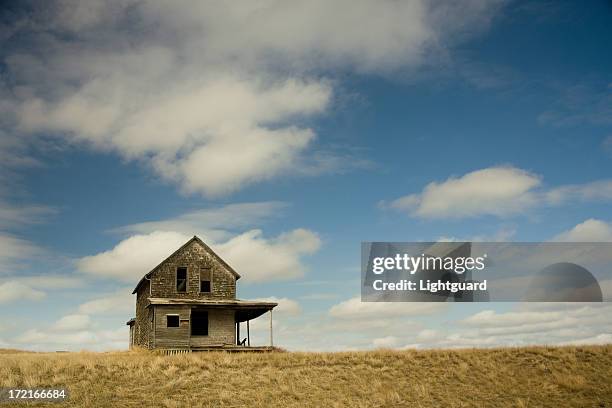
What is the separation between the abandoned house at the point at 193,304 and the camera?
127ft

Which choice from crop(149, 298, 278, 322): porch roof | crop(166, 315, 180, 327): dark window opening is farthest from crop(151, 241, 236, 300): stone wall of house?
crop(166, 315, 180, 327): dark window opening

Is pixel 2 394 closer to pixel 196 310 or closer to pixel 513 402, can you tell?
pixel 196 310

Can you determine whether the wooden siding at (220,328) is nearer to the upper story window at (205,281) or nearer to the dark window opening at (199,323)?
the dark window opening at (199,323)

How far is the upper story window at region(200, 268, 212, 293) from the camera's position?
134ft

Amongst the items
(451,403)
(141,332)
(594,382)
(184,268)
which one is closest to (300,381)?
(451,403)

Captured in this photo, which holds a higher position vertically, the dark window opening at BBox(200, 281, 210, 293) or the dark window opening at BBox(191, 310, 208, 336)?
the dark window opening at BBox(200, 281, 210, 293)

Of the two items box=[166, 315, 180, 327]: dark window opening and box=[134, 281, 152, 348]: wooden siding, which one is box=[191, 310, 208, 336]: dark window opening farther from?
box=[134, 281, 152, 348]: wooden siding

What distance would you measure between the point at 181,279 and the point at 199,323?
339 centimetres

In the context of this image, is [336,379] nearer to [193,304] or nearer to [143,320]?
[193,304]

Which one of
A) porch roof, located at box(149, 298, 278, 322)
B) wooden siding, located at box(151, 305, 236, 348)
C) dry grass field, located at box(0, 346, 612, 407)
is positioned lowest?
dry grass field, located at box(0, 346, 612, 407)

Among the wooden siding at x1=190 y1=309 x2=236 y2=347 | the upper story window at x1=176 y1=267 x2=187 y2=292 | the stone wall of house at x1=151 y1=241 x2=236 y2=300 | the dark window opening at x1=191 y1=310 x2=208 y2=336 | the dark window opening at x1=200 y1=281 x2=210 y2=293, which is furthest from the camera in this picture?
the dark window opening at x1=191 y1=310 x2=208 y2=336

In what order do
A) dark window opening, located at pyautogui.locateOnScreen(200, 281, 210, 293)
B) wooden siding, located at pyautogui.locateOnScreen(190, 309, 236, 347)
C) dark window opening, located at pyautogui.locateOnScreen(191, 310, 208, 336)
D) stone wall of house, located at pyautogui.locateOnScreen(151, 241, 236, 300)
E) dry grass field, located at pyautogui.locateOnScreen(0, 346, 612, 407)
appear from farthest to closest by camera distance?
dark window opening, located at pyautogui.locateOnScreen(191, 310, 208, 336) → dark window opening, located at pyautogui.locateOnScreen(200, 281, 210, 293) → stone wall of house, located at pyautogui.locateOnScreen(151, 241, 236, 300) → wooden siding, located at pyautogui.locateOnScreen(190, 309, 236, 347) → dry grass field, located at pyautogui.locateOnScreen(0, 346, 612, 407)

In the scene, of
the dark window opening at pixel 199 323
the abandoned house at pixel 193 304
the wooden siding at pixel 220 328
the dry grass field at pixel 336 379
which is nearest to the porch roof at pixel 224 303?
the abandoned house at pixel 193 304

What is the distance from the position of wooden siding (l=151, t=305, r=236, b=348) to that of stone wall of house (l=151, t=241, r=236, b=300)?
1.26 m
